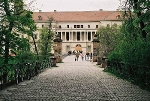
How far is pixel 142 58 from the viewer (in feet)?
45.6

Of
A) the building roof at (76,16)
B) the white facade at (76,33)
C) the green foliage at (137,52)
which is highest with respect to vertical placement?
the building roof at (76,16)

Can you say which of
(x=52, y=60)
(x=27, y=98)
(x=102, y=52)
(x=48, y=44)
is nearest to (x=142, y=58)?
(x=27, y=98)

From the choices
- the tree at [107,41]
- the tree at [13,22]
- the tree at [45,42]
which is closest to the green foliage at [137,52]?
the tree at [13,22]

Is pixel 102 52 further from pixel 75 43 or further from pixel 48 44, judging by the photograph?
pixel 75 43

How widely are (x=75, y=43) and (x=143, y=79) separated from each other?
9049cm

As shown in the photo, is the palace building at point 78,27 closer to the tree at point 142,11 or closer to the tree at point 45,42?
the tree at point 45,42

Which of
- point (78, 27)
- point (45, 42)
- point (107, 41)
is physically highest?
point (78, 27)

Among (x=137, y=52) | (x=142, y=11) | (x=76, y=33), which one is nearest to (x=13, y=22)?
(x=137, y=52)

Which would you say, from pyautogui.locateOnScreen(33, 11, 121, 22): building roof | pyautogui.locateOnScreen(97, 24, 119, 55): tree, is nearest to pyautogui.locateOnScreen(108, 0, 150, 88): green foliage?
pyautogui.locateOnScreen(97, 24, 119, 55): tree

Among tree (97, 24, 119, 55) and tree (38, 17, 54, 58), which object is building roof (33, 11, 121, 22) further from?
tree (38, 17, 54, 58)

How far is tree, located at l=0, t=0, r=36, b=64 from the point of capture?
14305mm

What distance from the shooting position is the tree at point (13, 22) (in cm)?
1430

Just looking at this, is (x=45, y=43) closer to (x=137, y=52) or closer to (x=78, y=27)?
(x=137, y=52)

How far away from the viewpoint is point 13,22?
1475 cm
